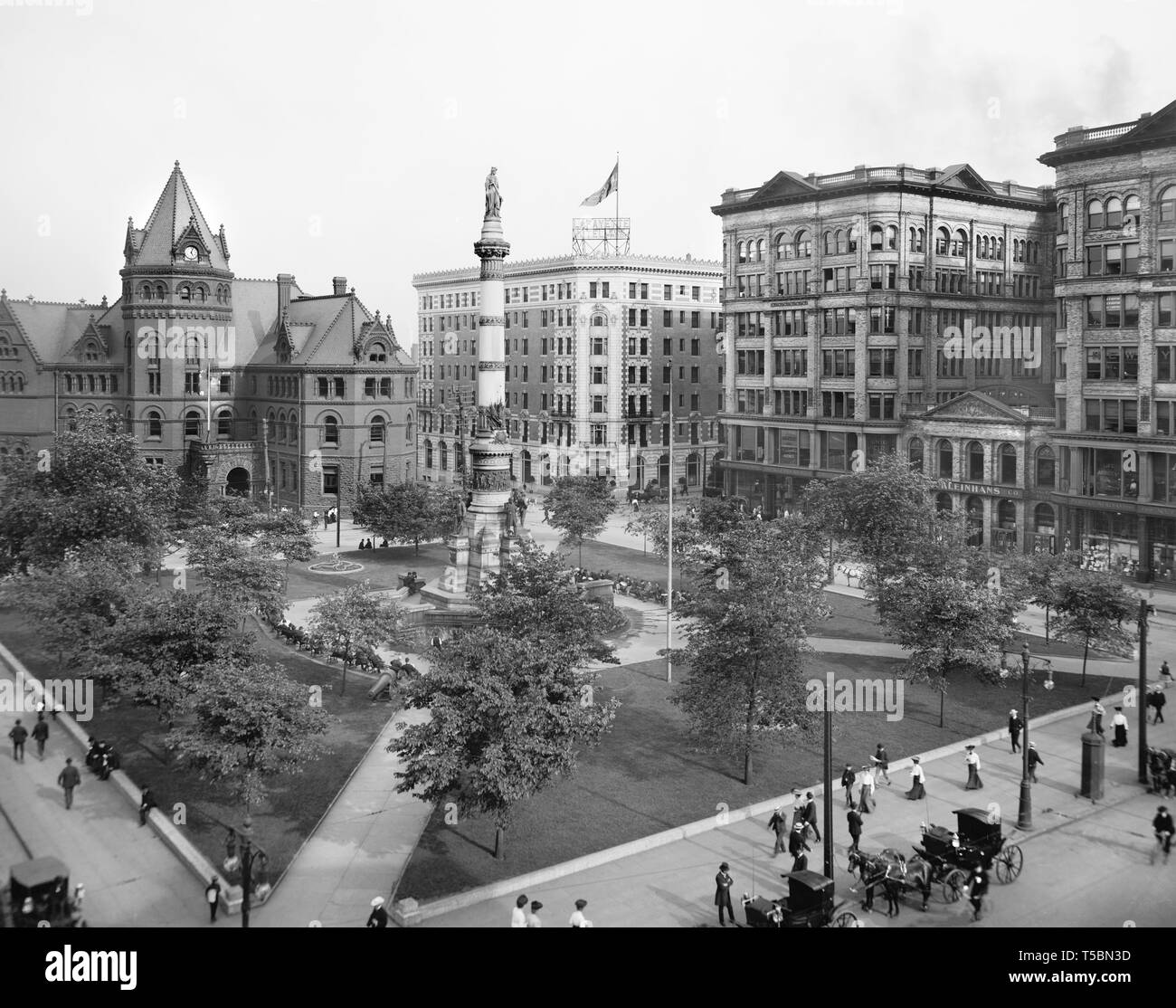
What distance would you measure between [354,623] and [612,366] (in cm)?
6007

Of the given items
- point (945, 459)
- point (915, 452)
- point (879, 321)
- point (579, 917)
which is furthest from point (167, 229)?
point (579, 917)

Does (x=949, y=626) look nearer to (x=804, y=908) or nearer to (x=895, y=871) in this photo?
(x=895, y=871)

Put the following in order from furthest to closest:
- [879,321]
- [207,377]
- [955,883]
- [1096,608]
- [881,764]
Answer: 1. [207,377]
2. [879,321]
3. [1096,608]
4. [881,764]
5. [955,883]

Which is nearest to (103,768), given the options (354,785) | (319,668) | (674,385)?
(354,785)

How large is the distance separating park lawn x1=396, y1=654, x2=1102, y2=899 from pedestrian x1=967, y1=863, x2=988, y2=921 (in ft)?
22.6

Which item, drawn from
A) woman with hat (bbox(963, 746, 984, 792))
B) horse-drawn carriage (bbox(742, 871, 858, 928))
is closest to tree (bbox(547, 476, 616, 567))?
woman with hat (bbox(963, 746, 984, 792))

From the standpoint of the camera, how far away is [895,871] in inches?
870

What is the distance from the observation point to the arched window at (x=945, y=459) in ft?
216

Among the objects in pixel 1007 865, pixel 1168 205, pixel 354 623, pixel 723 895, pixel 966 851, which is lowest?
pixel 1007 865

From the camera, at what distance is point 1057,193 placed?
59594 mm

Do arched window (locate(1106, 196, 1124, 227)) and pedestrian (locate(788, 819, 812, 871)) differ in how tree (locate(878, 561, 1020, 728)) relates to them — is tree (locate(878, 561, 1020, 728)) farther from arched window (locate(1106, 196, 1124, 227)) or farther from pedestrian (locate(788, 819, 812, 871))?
arched window (locate(1106, 196, 1124, 227))

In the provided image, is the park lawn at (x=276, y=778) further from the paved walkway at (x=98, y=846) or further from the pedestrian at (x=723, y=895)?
the pedestrian at (x=723, y=895)

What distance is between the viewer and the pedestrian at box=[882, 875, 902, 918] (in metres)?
21.9

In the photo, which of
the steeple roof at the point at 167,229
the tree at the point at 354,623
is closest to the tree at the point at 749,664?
the tree at the point at 354,623
